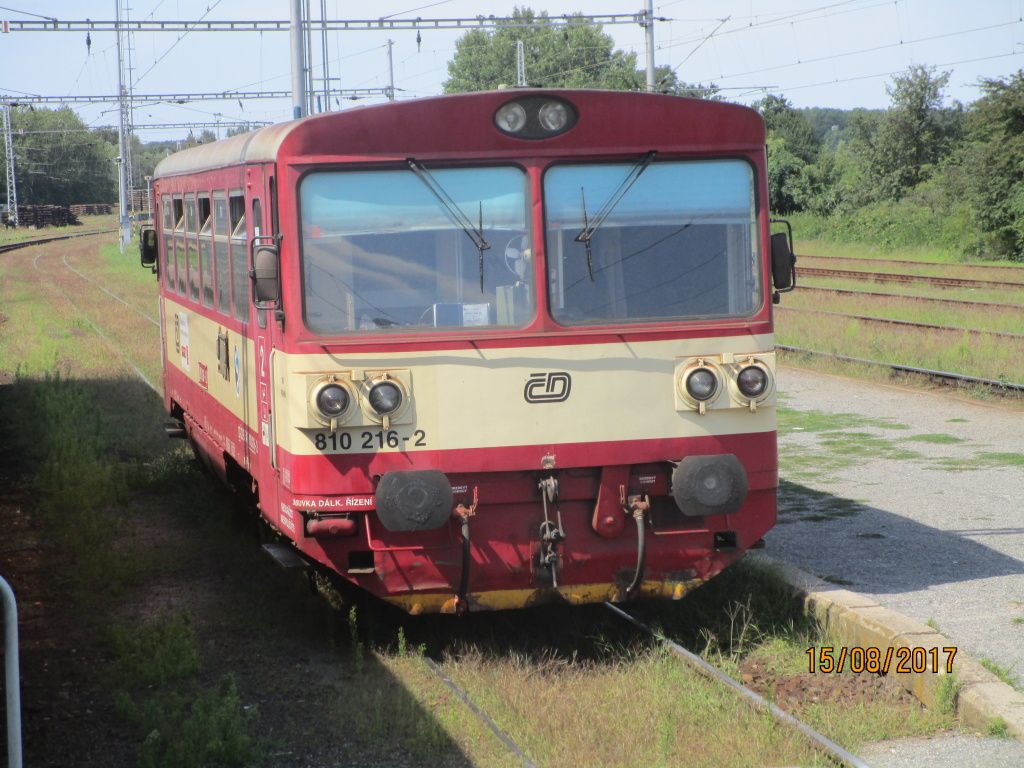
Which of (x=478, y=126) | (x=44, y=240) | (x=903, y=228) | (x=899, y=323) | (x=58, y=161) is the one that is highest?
(x=58, y=161)

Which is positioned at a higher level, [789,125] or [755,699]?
[789,125]

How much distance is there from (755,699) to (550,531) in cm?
Result: 121

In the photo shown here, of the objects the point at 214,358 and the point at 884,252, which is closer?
the point at 214,358

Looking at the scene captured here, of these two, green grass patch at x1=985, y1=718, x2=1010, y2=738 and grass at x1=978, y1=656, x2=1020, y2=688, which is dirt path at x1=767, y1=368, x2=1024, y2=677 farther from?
green grass patch at x1=985, y1=718, x2=1010, y2=738

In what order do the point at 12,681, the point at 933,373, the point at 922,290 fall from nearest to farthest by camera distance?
the point at 12,681 < the point at 933,373 < the point at 922,290

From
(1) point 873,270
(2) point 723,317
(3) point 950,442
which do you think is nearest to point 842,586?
(2) point 723,317

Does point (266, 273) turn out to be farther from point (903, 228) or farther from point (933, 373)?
point (903, 228)

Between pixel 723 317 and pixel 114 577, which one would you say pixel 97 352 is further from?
pixel 723 317

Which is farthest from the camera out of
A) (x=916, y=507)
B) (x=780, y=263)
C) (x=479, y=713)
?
(x=916, y=507)

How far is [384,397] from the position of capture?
6.23 meters

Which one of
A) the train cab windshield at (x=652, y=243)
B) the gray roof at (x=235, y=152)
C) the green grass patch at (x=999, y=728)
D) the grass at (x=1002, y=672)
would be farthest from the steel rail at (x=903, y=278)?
the green grass patch at (x=999, y=728)

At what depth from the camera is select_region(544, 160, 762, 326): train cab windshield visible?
6480 millimetres

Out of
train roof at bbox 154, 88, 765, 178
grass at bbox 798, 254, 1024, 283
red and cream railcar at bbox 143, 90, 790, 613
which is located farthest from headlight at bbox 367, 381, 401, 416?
grass at bbox 798, 254, 1024, 283

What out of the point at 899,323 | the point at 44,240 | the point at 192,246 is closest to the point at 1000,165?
the point at 899,323
